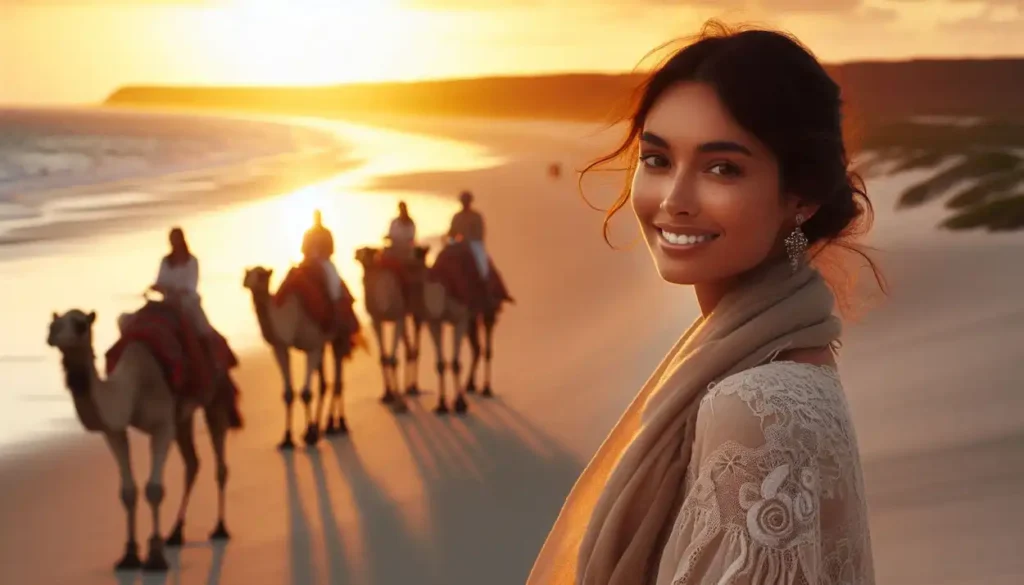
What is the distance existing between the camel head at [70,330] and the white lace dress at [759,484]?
487 centimetres

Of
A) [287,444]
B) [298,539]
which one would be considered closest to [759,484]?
[298,539]

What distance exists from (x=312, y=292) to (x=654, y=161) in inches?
288

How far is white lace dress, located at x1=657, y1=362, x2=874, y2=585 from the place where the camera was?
208 cm

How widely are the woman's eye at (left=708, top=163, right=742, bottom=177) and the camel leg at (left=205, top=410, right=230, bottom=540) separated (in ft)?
19.1

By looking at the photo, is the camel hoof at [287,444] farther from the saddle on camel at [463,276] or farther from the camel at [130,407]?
the camel at [130,407]

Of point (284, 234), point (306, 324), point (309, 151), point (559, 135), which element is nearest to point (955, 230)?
point (284, 234)

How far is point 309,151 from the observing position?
64.0 metres

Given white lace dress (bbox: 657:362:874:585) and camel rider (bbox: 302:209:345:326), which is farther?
camel rider (bbox: 302:209:345:326)

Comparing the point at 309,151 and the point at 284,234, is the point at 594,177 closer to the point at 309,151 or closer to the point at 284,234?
the point at 284,234

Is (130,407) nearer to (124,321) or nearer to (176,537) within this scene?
(124,321)

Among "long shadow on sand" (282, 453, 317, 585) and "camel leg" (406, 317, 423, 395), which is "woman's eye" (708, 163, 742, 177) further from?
"camel leg" (406, 317, 423, 395)

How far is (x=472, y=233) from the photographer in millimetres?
11234

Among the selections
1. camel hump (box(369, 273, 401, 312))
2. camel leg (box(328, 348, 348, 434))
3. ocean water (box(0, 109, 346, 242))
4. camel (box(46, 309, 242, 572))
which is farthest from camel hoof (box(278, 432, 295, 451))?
ocean water (box(0, 109, 346, 242))

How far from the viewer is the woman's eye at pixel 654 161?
2.42 meters
